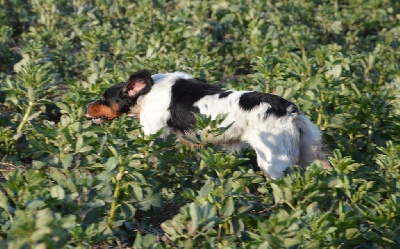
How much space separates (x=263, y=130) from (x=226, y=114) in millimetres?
467

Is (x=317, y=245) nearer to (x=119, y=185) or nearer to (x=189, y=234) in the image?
(x=189, y=234)

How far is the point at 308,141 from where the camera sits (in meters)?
6.03

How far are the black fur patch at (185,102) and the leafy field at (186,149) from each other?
39cm

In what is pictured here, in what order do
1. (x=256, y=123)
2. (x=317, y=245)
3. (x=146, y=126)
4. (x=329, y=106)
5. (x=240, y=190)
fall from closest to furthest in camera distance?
(x=317, y=245)
(x=240, y=190)
(x=256, y=123)
(x=146, y=126)
(x=329, y=106)

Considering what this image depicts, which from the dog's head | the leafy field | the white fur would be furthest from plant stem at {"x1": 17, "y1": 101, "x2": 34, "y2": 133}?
the white fur

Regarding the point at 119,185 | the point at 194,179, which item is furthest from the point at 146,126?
the point at 119,185

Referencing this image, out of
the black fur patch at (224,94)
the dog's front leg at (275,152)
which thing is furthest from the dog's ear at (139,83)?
the dog's front leg at (275,152)

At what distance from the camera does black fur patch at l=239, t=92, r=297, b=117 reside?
589cm

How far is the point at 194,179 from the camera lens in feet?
18.4

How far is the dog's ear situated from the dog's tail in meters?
1.31

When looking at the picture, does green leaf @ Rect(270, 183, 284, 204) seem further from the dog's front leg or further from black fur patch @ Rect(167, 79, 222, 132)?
black fur patch @ Rect(167, 79, 222, 132)

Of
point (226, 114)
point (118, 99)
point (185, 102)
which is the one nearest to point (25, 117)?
point (118, 99)

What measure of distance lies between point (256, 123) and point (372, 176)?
94cm

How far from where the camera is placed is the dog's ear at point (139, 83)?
644cm
